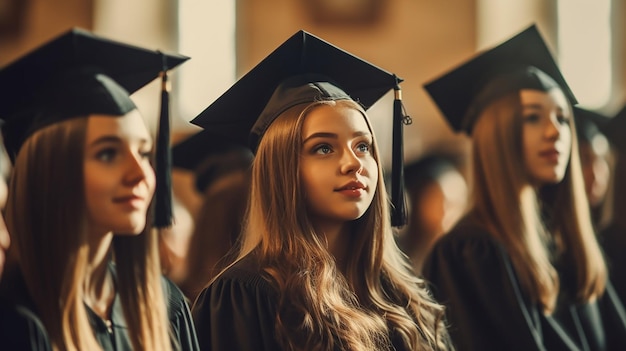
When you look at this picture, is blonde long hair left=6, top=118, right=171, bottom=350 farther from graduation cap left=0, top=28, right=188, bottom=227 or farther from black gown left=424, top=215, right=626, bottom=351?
black gown left=424, top=215, right=626, bottom=351

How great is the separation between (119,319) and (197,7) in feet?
20.0

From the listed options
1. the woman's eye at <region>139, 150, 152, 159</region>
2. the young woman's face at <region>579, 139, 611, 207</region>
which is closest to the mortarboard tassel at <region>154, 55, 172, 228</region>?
the woman's eye at <region>139, 150, 152, 159</region>

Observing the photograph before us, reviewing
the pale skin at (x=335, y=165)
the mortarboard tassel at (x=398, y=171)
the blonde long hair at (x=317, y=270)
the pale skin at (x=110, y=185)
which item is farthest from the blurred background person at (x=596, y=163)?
the pale skin at (x=110, y=185)

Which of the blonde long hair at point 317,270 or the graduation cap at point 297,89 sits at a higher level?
the graduation cap at point 297,89

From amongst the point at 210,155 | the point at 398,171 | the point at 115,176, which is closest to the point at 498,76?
the point at 398,171

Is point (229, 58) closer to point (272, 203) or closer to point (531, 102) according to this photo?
point (531, 102)

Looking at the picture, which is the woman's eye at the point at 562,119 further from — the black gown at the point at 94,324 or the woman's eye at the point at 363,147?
the black gown at the point at 94,324

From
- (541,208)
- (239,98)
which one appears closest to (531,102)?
(541,208)

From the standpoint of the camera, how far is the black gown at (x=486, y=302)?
3.00 meters

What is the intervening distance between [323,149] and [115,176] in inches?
24.1

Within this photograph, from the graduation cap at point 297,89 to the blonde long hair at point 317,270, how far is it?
0.07 m

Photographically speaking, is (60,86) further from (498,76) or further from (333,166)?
(498,76)

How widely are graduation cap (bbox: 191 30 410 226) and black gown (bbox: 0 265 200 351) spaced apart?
0.55m

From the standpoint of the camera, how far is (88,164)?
2.04 m
